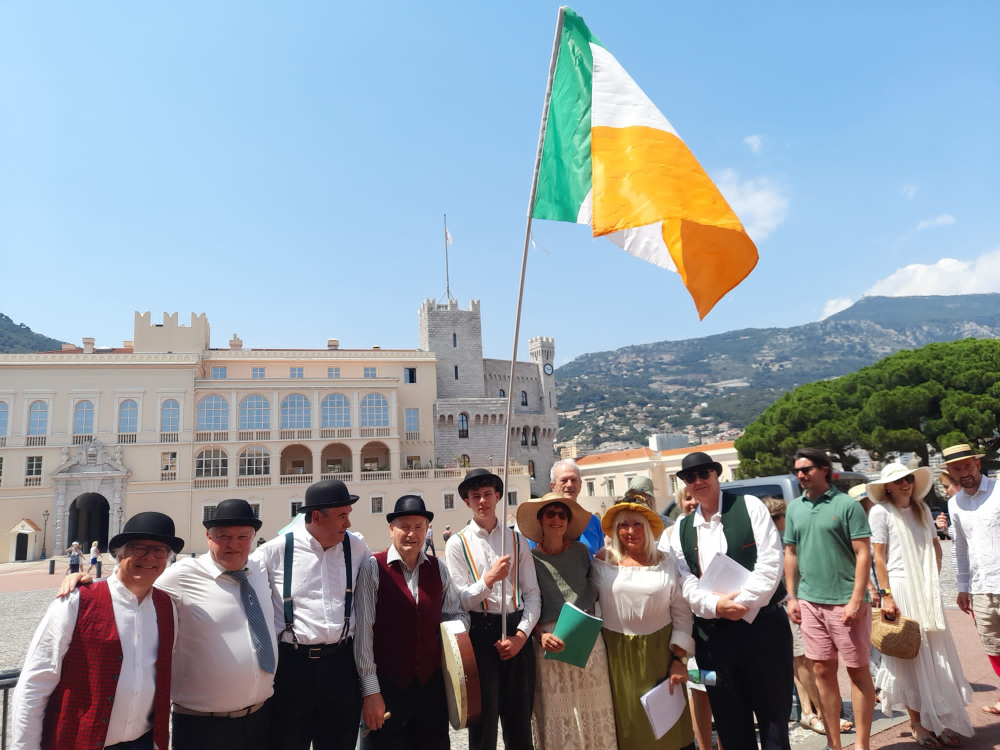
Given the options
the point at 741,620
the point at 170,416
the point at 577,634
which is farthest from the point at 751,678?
the point at 170,416

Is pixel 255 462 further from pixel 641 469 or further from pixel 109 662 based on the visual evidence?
pixel 109 662

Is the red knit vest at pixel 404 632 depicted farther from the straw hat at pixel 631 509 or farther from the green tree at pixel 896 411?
the green tree at pixel 896 411

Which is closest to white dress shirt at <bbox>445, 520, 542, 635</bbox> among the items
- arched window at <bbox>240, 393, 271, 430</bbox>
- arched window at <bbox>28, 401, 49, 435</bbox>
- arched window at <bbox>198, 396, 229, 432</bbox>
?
arched window at <bbox>240, 393, 271, 430</bbox>

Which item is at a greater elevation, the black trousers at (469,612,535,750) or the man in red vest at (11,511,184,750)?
the man in red vest at (11,511,184,750)

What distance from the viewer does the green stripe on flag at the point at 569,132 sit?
387cm

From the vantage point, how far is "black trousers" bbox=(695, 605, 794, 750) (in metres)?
3.59

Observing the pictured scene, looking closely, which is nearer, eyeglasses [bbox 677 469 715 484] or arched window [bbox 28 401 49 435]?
eyeglasses [bbox 677 469 715 484]

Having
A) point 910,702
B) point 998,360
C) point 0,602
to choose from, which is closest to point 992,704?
point 910,702

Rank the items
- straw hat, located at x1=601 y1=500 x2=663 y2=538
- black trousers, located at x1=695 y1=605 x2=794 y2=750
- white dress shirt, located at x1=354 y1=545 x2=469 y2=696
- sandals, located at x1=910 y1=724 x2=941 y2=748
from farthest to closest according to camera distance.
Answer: sandals, located at x1=910 y1=724 x2=941 y2=748 → straw hat, located at x1=601 y1=500 x2=663 y2=538 → black trousers, located at x1=695 y1=605 x2=794 y2=750 → white dress shirt, located at x1=354 y1=545 x2=469 y2=696

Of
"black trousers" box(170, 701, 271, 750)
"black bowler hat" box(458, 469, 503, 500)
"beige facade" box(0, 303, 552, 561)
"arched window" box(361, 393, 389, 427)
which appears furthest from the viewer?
"arched window" box(361, 393, 389, 427)

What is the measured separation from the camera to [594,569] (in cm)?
387

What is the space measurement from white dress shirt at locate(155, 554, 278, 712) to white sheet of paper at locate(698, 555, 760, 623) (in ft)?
8.02

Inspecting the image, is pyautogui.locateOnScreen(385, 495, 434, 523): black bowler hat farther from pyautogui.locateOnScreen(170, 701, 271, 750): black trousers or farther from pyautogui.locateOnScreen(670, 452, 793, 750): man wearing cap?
pyautogui.locateOnScreen(670, 452, 793, 750): man wearing cap

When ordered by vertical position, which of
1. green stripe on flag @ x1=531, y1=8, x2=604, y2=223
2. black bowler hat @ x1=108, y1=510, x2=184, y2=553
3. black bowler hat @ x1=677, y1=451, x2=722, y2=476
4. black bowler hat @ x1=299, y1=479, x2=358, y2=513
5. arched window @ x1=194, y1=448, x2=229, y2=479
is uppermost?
arched window @ x1=194, y1=448, x2=229, y2=479
